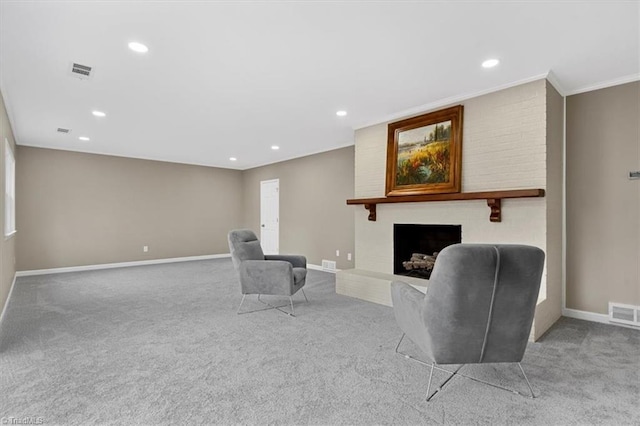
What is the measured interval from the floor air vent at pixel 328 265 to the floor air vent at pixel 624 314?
4.07m

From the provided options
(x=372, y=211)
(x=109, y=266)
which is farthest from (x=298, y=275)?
(x=109, y=266)

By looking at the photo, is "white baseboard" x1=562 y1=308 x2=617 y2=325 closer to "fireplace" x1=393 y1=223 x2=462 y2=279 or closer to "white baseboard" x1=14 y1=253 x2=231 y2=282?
"fireplace" x1=393 y1=223 x2=462 y2=279

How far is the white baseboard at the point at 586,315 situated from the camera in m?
3.38

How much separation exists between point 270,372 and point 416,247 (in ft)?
9.45

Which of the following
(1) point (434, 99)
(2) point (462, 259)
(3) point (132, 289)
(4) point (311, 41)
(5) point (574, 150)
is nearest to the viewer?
A: (2) point (462, 259)

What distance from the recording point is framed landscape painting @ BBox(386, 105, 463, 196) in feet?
12.5

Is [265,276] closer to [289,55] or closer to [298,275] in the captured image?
[298,275]

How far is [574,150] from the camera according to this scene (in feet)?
11.8

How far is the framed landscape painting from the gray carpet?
1.60 m

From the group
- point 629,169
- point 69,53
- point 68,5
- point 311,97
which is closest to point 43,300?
point 69,53

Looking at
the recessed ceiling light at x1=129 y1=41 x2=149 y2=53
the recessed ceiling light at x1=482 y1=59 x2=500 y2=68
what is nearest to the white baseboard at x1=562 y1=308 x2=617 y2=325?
the recessed ceiling light at x1=482 y1=59 x2=500 y2=68

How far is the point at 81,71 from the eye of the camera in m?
3.06

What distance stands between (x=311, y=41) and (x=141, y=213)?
6.36m

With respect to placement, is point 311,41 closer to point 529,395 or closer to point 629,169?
point 529,395
